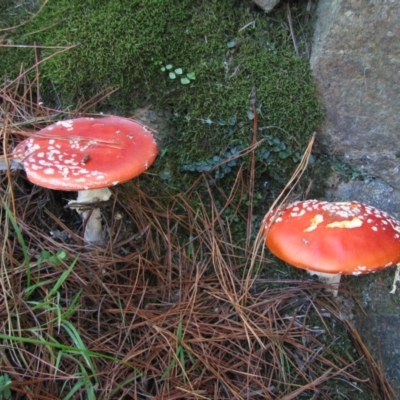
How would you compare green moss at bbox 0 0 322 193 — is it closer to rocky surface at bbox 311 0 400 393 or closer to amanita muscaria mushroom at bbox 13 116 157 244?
rocky surface at bbox 311 0 400 393

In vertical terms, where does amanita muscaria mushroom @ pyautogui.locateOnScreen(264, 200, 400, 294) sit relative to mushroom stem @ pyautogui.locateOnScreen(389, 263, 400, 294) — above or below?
above

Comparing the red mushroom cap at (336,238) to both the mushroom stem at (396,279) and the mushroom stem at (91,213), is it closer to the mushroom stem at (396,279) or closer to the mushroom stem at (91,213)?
the mushroom stem at (396,279)

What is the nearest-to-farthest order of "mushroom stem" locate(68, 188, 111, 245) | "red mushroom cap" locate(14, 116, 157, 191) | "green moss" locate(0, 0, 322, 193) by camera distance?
"red mushroom cap" locate(14, 116, 157, 191)
"mushroom stem" locate(68, 188, 111, 245)
"green moss" locate(0, 0, 322, 193)

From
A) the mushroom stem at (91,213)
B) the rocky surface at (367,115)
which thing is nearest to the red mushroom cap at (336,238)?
the rocky surface at (367,115)

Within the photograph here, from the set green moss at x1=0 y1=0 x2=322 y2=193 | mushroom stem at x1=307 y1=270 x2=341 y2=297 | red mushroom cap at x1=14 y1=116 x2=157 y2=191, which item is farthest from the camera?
green moss at x1=0 y1=0 x2=322 y2=193

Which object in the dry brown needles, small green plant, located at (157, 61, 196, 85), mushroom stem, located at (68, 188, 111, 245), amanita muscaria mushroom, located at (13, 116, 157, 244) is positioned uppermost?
small green plant, located at (157, 61, 196, 85)

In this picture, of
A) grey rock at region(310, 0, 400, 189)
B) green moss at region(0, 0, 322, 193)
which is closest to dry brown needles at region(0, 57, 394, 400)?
green moss at region(0, 0, 322, 193)

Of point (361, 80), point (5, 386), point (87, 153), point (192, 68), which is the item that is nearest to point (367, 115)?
point (361, 80)
